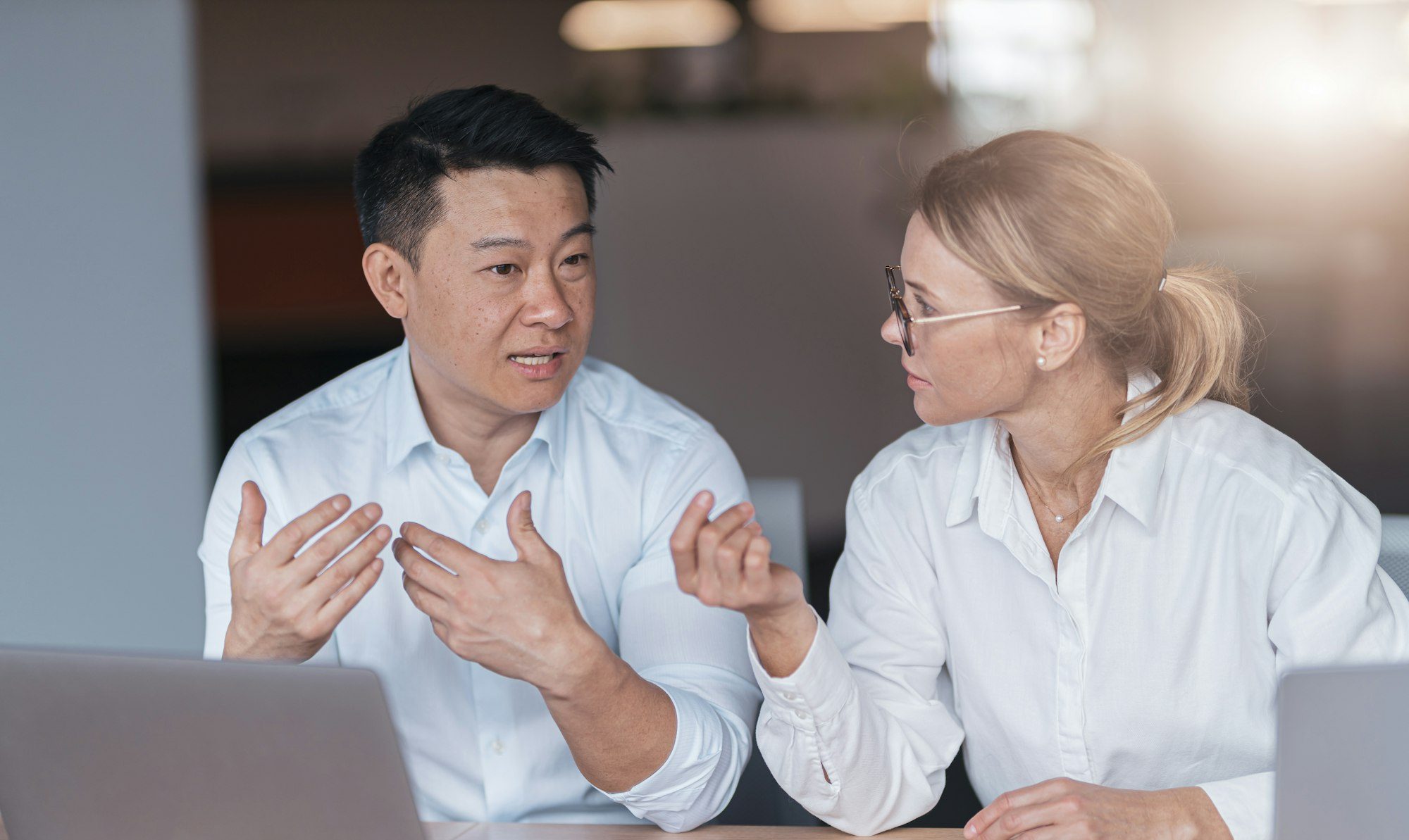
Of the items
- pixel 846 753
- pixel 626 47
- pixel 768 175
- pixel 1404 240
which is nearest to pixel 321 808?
pixel 846 753

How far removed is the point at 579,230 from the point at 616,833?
76cm

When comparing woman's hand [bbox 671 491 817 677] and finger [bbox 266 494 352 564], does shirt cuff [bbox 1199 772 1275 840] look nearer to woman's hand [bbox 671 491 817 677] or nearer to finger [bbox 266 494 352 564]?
woman's hand [bbox 671 491 817 677]

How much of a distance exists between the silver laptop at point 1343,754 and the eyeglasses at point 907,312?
60 centimetres

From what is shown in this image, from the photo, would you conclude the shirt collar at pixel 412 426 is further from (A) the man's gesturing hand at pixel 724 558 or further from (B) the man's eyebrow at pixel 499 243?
(A) the man's gesturing hand at pixel 724 558

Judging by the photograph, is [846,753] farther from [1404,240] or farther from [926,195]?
[1404,240]

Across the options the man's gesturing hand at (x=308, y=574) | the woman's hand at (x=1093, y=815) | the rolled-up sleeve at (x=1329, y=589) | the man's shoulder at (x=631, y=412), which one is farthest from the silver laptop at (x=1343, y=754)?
the man's shoulder at (x=631, y=412)

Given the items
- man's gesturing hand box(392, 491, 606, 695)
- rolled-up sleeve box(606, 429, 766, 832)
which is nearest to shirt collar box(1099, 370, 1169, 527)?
rolled-up sleeve box(606, 429, 766, 832)

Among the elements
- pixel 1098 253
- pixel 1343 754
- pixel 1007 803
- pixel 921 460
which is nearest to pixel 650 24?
pixel 921 460

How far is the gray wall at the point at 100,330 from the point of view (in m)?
2.89

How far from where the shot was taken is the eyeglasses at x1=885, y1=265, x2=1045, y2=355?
4.44ft

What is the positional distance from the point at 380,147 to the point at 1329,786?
4.40 ft

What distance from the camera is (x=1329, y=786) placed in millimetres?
870

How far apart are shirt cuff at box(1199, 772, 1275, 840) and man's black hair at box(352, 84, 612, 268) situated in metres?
1.04

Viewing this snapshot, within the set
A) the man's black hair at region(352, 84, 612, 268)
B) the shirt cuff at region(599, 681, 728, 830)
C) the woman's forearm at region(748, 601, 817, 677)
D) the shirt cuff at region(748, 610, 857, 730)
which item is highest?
the man's black hair at region(352, 84, 612, 268)
